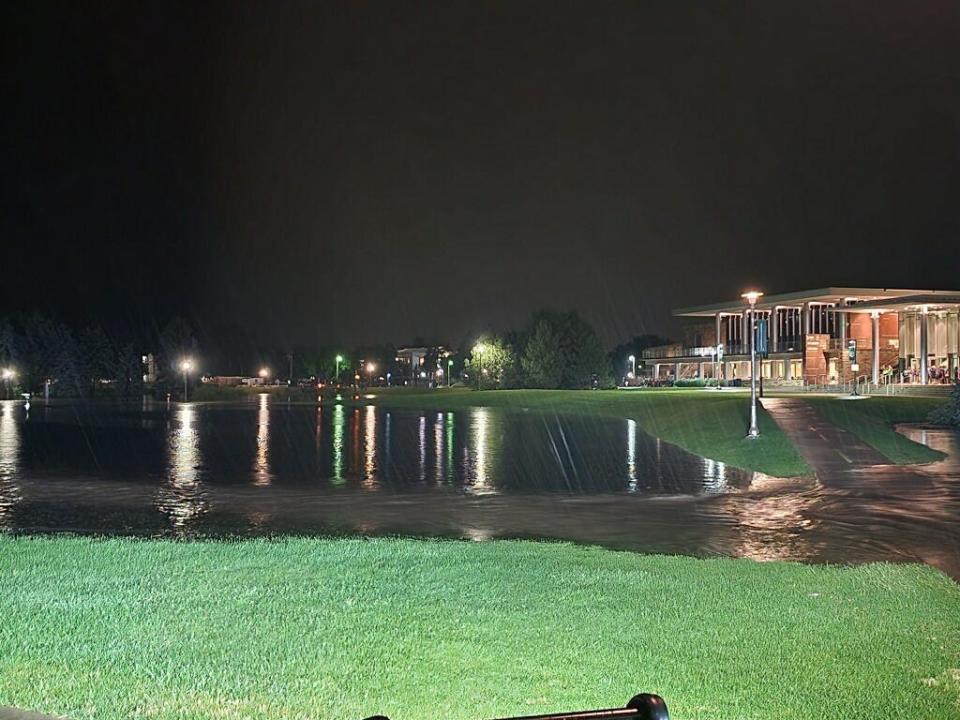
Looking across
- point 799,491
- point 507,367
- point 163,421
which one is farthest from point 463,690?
point 507,367

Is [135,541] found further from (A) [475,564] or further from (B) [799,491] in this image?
(B) [799,491]

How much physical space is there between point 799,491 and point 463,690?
1526 cm

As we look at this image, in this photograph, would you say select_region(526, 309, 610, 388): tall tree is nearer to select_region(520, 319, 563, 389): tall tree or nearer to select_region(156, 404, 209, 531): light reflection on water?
select_region(520, 319, 563, 389): tall tree

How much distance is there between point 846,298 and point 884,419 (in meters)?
51.3

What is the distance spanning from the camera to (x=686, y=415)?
46.8 metres

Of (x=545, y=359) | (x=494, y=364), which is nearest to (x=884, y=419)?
(x=545, y=359)

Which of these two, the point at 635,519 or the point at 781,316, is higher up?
the point at 781,316

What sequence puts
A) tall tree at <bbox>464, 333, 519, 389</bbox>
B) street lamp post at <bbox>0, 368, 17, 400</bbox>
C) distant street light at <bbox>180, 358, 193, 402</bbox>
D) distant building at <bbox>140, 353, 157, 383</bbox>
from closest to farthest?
tall tree at <bbox>464, 333, 519, 389</bbox> < street lamp post at <bbox>0, 368, 17, 400</bbox> < distant street light at <bbox>180, 358, 193, 402</bbox> < distant building at <bbox>140, 353, 157, 383</bbox>

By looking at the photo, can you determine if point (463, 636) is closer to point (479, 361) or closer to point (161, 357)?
point (479, 361)

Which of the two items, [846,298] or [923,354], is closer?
[923,354]

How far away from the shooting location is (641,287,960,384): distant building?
241ft

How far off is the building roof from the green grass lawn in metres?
64.9

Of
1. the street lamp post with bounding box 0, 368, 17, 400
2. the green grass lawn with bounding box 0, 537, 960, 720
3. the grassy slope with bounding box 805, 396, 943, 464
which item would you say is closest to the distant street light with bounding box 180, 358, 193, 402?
the street lamp post with bounding box 0, 368, 17, 400

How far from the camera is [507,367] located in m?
103
